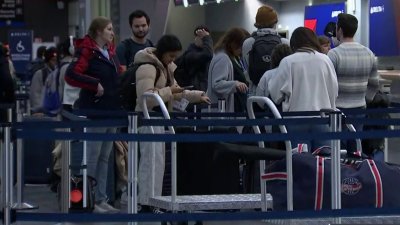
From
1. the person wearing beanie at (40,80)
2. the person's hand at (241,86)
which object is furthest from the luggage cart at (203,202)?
the person wearing beanie at (40,80)

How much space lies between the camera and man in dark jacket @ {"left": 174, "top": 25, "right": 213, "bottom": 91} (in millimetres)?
11680

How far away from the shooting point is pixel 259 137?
5.62m

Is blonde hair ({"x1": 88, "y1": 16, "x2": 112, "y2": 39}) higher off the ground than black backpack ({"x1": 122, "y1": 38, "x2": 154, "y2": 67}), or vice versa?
blonde hair ({"x1": 88, "y1": 16, "x2": 112, "y2": 39})

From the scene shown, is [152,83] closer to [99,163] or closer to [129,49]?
[99,163]

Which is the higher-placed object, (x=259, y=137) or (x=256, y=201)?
(x=259, y=137)

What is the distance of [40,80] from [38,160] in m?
4.12

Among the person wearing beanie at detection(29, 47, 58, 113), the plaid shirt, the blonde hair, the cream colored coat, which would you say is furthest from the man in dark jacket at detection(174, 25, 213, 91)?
the person wearing beanie at detection(29, 47, 58, 113)

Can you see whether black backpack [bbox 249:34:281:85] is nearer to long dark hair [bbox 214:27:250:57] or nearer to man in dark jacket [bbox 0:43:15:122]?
long dark hair [bbox 214:27:250:57]

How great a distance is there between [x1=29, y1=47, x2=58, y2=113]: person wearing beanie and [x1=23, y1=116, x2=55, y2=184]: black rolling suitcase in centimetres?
336

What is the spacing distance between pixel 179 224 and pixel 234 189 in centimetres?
54

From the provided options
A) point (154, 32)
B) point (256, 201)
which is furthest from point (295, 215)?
point (154, 32)

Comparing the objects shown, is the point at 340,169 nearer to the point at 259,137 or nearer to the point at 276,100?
the point at 259,137

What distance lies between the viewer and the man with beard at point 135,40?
9.98 meters

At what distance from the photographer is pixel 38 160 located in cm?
1169
